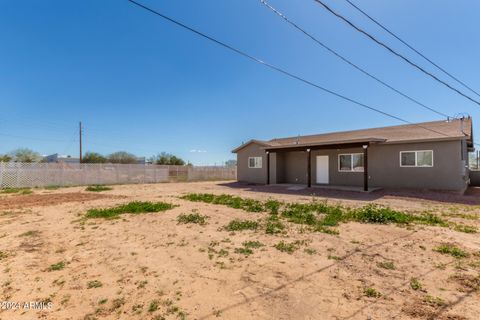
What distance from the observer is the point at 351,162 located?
15.2 meters

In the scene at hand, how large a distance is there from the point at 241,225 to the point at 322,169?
11908 millimetres

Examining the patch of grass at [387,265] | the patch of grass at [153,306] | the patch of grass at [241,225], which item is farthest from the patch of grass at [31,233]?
the patch of grass at [387,265]

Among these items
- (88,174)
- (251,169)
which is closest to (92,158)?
(88,174)

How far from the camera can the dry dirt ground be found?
2635 mm

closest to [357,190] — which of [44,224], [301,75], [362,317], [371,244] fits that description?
[301,75]

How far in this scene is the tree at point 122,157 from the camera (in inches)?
1898

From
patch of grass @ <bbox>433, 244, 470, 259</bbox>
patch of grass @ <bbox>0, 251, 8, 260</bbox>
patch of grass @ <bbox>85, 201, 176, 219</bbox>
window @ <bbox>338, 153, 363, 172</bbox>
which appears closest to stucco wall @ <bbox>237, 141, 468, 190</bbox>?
window @ <bbox>338, 153, 363, 172</bbox>

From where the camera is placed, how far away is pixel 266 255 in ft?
13.7

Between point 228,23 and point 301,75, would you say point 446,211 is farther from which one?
point 228,23

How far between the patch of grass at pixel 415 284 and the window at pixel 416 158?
1177 centimetres

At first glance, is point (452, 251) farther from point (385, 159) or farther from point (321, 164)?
point (321, 164)

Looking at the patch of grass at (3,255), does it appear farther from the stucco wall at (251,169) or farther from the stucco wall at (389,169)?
the stucco wall at (251,169)

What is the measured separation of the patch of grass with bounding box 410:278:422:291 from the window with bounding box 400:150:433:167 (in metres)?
11.8

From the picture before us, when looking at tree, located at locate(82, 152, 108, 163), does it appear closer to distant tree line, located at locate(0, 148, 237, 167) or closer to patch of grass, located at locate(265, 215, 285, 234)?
distant tree line, located at locate(0, 148, 237, 167)
